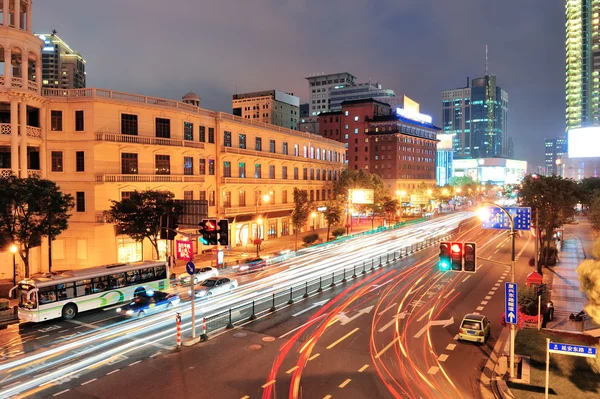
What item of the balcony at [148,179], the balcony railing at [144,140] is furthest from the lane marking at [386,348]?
the balcony railing at [144,140]

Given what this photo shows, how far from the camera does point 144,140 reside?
1866 inches

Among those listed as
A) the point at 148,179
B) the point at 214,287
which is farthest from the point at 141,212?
the point at 214,287

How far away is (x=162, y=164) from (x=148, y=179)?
11.1 ft

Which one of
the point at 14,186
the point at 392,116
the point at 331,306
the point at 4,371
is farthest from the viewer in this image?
the point at 392,116

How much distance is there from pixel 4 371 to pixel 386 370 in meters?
17.1

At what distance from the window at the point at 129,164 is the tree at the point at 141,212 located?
18.4 feet

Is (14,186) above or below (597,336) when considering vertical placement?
above

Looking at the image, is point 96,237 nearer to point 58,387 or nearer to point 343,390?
point 58,387

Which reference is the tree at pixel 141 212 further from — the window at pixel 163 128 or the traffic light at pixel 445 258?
the traffic light at pixel 445 258

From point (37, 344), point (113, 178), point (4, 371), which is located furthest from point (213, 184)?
point (4, 371)

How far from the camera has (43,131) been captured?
1705 inches

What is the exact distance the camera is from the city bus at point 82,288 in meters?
27.2

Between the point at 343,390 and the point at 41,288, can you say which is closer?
the point at 343,390

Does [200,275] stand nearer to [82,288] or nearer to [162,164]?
[82,288]
